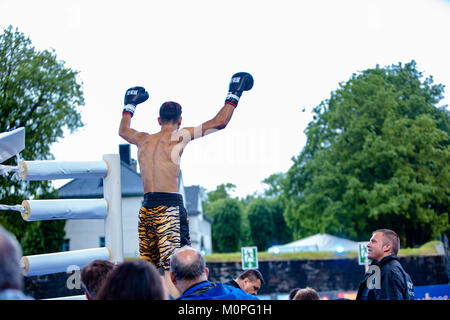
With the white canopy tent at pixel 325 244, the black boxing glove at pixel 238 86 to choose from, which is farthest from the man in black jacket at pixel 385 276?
the white canopy tent at pixel 325 244

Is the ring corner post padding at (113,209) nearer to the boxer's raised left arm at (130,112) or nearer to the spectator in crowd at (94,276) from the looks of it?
the boxer's raised left arm at (130,112)

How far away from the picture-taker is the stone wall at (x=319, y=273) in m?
25.8

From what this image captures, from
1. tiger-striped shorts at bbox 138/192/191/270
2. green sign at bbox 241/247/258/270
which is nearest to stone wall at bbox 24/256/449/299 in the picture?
green sign at bbox 241/247/258/270

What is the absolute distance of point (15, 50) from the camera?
17.5 meters

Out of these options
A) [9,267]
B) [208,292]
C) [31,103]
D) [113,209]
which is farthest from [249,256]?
[9,267]

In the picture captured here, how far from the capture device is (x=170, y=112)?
3990 mm

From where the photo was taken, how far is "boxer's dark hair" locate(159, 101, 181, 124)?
13.1 ft

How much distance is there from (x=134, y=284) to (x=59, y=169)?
247cm

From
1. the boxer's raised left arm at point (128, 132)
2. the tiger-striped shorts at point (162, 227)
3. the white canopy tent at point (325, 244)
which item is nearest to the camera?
the tiger-striped shorts at point (162, 227)

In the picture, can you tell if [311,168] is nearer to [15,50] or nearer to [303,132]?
[303,132]

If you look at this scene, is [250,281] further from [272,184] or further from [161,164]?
[272,184]

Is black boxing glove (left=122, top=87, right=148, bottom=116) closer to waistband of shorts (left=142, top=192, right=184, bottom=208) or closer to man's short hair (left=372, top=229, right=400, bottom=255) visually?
waistband of shorts (left=142, top=192, right=184, bottom=208)

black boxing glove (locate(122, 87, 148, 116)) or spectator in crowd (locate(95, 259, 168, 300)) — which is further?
black boxing glove (locate(122, 87, 148, 116))
